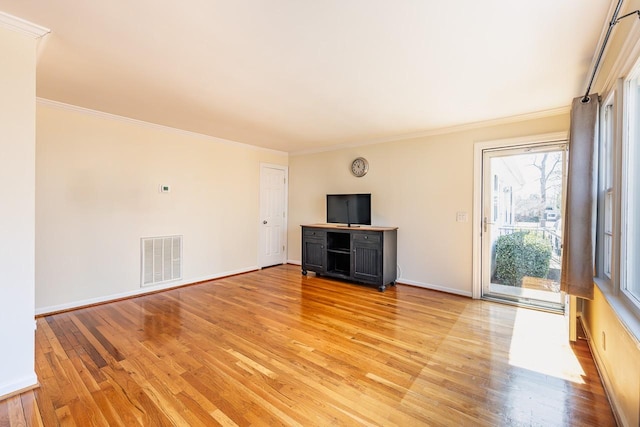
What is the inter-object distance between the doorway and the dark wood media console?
48.0 inches

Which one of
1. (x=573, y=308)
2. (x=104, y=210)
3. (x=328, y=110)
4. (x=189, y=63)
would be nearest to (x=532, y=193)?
(x=573, y=308)

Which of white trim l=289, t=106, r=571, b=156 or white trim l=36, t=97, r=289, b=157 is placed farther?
white trim l=289, t=106, r=571, b=156

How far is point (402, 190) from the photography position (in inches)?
176

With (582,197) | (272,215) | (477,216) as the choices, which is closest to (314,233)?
(272,215)

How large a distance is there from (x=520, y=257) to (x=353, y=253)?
2.16 meters

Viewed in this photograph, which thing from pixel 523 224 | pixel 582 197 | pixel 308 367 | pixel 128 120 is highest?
pixel 128 120

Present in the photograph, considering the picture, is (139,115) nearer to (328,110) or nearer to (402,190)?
(328,110)

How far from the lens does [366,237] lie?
430 cm

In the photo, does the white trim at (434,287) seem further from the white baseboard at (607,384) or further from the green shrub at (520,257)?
the white baseboard at (607,384)

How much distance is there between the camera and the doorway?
11.2ft

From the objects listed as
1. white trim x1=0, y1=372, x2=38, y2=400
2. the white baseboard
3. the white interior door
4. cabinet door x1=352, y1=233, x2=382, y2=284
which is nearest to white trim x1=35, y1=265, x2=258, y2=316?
the white interior door

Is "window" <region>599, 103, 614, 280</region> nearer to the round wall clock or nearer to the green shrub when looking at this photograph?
the green shrub

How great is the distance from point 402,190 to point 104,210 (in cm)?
404

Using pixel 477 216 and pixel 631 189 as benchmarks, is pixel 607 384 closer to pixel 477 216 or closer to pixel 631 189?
pixel 631 189
